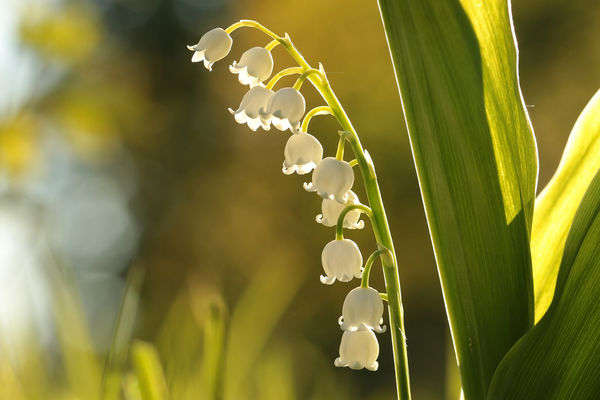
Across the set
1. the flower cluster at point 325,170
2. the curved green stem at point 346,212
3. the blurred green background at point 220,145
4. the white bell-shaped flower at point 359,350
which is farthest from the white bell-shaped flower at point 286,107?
the blurred green background at point 220,145

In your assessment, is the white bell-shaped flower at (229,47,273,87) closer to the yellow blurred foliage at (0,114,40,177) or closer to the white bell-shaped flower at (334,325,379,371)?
the white bell-shaped flower at (334,325,379,371)

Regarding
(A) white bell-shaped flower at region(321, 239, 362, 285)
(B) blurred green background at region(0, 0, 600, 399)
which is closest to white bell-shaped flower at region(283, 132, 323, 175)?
(A) white bell-shaped flower at region(321, 239, 362, 285)

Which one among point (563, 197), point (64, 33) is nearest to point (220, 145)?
point (64, 33)

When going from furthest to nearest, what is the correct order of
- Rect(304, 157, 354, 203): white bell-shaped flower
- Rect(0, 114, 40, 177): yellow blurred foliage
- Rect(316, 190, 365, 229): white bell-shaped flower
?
Rect(0, 114, 40, 177): yellow blurred foliage, Rect(316, 190, 365, 229): white bell-shaped flower, Rect(304, 157, 354, 203): white bell-shaped flower

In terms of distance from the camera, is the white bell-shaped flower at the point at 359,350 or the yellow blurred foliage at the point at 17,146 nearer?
the white bell-shaped flower at the point at 359,350

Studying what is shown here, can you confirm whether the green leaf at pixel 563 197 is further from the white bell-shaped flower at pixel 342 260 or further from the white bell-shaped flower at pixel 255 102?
the white bell-shaped flower at pixel 255 102

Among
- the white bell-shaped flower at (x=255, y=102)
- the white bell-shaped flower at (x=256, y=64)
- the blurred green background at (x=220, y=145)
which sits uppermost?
the white bell-shaped flower at (x=256, y=64)
